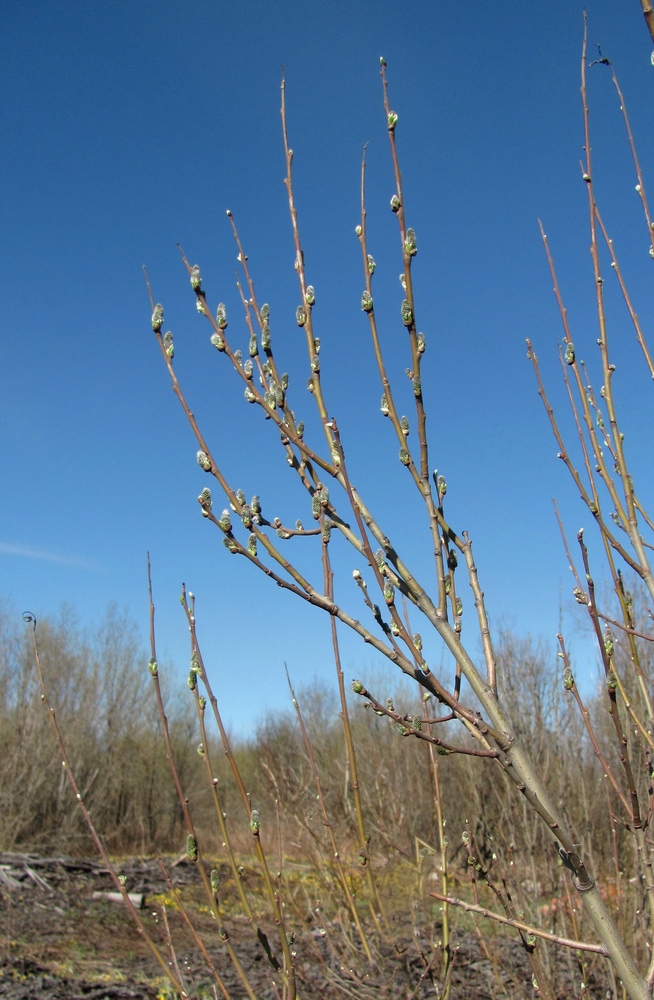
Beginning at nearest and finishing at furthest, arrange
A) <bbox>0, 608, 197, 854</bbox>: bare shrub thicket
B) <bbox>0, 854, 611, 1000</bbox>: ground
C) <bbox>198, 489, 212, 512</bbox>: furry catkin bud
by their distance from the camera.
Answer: <bbox>198, 489, 212, 512</bbox>: furry catkin bud, <bbox>0, 854, 611, 1000</bbox>: ground, <bbox>0, 608, 197, 854</bbox>: bare shrub thicket

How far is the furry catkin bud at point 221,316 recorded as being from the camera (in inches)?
50.1

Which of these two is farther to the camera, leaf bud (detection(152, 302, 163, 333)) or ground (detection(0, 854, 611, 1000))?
ground (detection(0, 854, 611, 1000))

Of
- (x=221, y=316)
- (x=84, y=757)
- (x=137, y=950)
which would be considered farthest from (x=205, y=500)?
(x=84, y=757)

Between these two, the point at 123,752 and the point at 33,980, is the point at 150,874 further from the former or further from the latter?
the point at 123,752

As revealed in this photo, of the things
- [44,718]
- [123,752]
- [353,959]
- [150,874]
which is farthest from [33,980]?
[123,752]

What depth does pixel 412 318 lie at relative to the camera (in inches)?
43.1

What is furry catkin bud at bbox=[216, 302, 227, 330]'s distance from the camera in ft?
4.17

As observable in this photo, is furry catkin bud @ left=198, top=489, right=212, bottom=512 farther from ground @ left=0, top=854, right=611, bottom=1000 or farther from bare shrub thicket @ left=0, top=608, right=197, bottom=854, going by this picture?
bare shrub thicket @ left=0, top=608, right=197, bottom=854

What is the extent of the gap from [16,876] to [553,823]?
42.7 ft

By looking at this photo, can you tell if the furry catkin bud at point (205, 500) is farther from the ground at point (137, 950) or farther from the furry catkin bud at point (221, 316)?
the ground at point (137, 950)

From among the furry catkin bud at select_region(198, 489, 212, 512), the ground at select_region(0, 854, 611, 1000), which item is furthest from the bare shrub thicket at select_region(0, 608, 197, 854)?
the furry catkin bud at select_region(198, 489, 212, 512)

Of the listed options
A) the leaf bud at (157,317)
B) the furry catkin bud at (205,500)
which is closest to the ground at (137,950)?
the furry catkin bud at (205,500)

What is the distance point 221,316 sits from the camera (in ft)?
4.19

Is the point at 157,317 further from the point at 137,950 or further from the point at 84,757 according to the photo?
the point at 84,757
